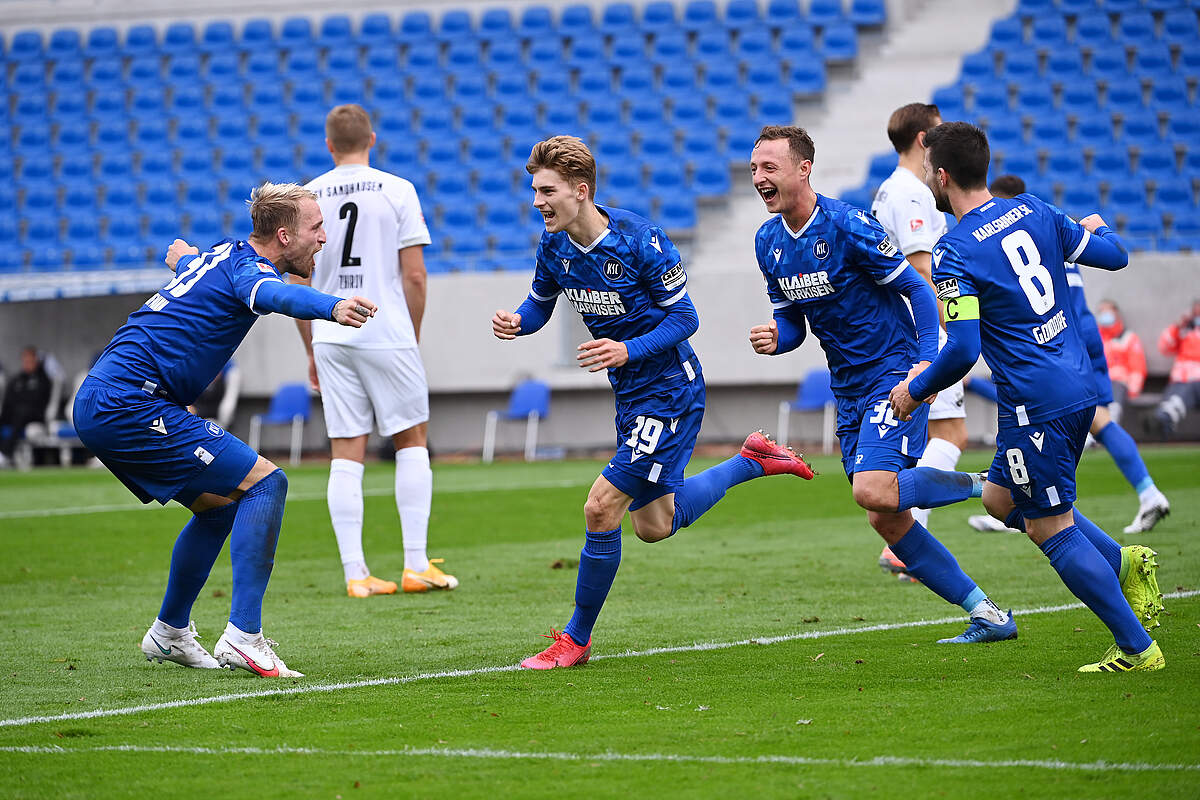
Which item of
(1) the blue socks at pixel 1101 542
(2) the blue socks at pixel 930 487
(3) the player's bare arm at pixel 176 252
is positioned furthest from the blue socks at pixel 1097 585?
(3) the player's bare arm at pixel 176 252

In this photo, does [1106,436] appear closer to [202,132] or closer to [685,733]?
[685,733]

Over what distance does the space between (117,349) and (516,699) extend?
77.6 inches

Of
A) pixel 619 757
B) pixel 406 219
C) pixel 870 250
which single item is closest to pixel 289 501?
pixel 406 219

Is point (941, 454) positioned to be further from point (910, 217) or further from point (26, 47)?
point (26, 47)

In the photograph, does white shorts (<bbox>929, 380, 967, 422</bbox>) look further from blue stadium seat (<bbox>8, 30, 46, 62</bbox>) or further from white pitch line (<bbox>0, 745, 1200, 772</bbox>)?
blue stadium seat (<bbox>8, 30, 46, 62</bbox>)

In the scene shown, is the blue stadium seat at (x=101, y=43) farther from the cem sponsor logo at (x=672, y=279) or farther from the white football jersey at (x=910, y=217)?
the cem sponsor logo at (x=672, y=279)

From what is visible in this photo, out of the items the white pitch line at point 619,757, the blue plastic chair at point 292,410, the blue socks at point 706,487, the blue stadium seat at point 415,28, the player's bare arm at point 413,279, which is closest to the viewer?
the white pitch line at point 619,757

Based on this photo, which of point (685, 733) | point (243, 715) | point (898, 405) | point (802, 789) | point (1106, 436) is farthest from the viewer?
point (1106, 436)

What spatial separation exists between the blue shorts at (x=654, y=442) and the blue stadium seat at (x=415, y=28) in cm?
1983

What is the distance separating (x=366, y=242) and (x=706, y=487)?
2.78 m

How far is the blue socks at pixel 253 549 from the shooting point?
5281 millimetres

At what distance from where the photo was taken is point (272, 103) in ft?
79.2

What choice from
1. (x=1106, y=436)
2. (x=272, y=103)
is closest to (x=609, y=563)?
(x=1106, y=436)

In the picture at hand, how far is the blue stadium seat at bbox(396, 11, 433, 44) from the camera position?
24.3 m
